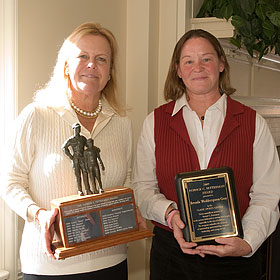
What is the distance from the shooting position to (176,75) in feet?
6.85

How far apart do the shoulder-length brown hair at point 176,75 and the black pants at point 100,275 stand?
0.77m

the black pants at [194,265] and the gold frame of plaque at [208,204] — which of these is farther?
the black pants at [194,265]

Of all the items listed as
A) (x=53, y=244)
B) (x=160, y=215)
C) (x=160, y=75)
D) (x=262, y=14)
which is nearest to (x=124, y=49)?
(x=160, y=75)

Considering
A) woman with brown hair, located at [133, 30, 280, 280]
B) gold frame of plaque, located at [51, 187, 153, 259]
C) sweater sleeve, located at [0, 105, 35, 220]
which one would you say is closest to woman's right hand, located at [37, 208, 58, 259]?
gold frame of plaque, located at [51, 187, 153, 259]

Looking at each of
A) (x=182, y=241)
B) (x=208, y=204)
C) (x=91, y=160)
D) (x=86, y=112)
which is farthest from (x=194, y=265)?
(x=86, y=112)

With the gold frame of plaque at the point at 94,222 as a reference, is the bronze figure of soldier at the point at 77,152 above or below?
above

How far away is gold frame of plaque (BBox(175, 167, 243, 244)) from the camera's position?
173cm

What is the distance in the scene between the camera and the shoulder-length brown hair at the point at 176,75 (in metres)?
1.98

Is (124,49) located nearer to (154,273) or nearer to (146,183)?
(146,183)

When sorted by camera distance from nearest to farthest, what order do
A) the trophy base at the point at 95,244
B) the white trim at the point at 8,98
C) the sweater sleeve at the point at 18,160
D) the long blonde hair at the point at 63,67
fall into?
the trophy base at the point at 95,244 < the sweater sleeve at the point at 18,160 < the long blonde hair at the point at 63,67 < the white trim at the point at 8,98

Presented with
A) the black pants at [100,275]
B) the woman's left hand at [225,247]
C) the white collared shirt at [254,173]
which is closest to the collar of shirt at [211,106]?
the white collared shirt at [254,173]

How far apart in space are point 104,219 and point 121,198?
98mm

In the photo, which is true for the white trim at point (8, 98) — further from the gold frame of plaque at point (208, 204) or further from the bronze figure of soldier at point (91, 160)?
the gold frame of plaque at point (208, 204)

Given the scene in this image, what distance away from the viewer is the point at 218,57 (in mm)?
1975
